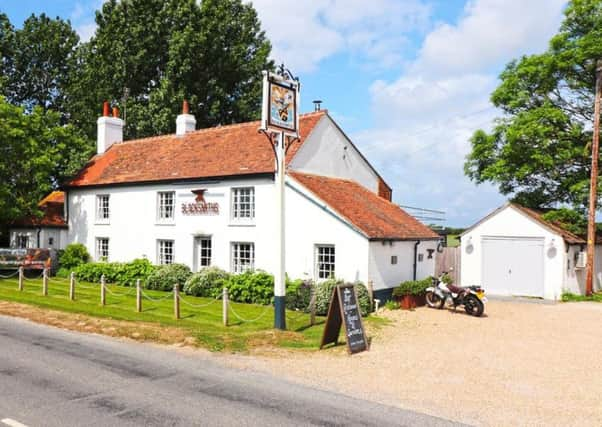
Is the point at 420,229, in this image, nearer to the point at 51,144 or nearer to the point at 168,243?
the point at 168,243

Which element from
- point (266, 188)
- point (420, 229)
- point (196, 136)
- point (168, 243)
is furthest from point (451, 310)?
point (196, 136)

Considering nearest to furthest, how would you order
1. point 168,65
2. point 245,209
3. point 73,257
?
point 245,209 < point 73,257 < point 168,65

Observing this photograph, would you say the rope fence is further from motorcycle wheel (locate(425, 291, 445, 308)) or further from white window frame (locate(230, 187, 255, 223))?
motorcycle wheel (locate(425, 291, 445, 308))

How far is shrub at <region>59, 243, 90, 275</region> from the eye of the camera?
90.4ft

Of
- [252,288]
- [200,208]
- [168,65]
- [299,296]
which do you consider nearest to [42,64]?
[168,65]

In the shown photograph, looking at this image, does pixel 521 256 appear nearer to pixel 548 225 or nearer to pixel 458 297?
pixel 548 225

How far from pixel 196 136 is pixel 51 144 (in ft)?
33.1

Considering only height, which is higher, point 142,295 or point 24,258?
point 24,258

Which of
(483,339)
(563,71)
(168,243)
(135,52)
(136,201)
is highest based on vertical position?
(135,52)

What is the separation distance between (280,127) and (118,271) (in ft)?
46.6

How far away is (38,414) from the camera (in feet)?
25.3

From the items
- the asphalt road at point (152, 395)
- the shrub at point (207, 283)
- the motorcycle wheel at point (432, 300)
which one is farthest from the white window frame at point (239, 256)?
the asphalt road at point (152, 395)

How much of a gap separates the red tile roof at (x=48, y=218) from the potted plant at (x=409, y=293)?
19.2 meters

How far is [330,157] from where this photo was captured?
24203mm
